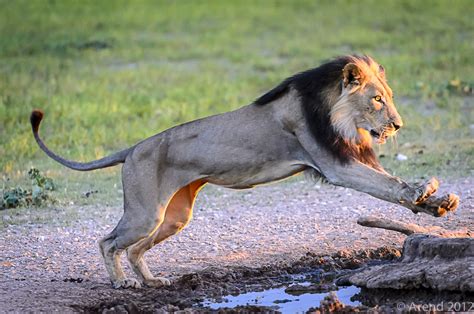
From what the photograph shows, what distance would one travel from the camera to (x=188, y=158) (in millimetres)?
6578

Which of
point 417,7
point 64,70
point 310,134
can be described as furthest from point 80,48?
point 310,134

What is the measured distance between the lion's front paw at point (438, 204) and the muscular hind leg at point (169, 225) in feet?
4.67

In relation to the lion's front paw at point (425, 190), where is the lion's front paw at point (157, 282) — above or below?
below

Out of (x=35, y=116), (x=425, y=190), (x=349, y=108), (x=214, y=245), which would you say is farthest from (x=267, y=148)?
(x=35, y=116)

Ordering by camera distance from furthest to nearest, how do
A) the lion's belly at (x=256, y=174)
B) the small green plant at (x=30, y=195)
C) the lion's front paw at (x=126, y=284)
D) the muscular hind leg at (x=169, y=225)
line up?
the small green plant at (x=30, y=195)
the muscular hind leg at (x=169, y=225)
the lion's front paw at (x=126, y=284)
the lion's belly at (x=256, y=174)

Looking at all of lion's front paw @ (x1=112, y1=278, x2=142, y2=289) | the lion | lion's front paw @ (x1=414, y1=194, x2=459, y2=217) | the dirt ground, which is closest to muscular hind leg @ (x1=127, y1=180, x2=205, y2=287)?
the lion

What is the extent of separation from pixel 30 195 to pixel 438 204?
13.6 ft

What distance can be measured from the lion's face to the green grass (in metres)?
3.35

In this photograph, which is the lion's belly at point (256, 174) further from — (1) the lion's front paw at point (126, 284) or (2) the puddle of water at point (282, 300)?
(1) the lion's front paw at point (126, 284)

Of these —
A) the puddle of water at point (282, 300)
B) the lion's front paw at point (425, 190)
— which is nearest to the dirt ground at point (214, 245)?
the puddle of water at point (282, 300)

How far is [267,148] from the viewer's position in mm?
6504

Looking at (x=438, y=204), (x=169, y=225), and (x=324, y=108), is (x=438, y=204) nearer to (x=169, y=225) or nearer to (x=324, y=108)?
(x=324, y=108)

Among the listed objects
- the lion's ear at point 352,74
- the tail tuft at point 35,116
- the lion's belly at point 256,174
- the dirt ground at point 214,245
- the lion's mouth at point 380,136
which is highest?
the tail tuft at point 35,116

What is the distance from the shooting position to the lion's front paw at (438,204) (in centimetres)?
616
